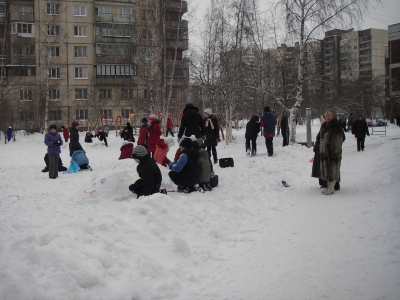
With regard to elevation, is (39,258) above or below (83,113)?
below

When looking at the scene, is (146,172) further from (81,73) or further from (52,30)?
(81,73)

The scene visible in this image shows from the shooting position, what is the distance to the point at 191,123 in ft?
42.0

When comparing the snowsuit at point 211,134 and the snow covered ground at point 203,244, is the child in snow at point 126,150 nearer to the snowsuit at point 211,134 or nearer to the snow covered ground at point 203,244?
the snowsuit at point 211,134

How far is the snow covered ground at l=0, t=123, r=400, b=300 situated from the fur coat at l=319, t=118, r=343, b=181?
1.68ft

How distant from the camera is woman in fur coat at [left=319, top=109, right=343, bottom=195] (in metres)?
9.50

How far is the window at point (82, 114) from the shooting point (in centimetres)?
5491

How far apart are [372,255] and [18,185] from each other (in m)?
10.0

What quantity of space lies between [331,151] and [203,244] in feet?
Answer: 15.3

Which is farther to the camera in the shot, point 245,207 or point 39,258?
point 245,207

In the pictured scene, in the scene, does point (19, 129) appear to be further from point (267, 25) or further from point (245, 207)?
point (245, 207)

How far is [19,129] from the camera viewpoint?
46281 mm

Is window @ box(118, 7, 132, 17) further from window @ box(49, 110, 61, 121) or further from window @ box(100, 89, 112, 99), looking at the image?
window @ box(49, 110, 61, 121)

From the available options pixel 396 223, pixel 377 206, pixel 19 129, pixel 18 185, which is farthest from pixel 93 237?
pixel 19 129

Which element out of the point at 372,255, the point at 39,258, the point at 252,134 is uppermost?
the point at 252,134
